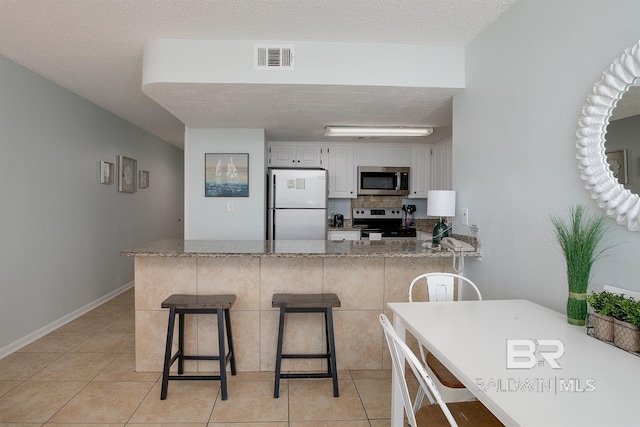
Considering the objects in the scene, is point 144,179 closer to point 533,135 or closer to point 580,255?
point 533,135

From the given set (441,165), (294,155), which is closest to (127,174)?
(294,155)

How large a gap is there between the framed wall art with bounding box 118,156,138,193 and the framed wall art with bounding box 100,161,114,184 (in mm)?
189

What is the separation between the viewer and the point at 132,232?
16.3 feet

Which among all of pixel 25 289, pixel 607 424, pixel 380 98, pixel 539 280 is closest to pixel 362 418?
pixel 539 280

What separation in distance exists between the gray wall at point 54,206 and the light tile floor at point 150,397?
0.58m

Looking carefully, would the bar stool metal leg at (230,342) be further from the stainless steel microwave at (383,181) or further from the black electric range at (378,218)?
the black electric range at (378,218)

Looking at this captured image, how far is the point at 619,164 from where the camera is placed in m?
1.36

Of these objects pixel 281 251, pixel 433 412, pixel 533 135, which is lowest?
pixel 433 412

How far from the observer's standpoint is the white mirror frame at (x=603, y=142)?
4.26 ft

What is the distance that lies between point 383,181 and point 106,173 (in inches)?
136

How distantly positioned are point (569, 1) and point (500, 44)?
512mm

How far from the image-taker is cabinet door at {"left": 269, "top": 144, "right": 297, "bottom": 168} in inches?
191

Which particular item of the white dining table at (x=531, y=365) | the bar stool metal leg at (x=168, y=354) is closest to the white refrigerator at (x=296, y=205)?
the bar stool metal leg at (x=168, y=354)

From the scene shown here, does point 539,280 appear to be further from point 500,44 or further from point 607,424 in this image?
point 500,44
